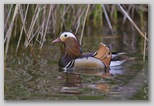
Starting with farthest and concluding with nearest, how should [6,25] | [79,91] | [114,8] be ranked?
[114,8], [6,25], [79,91]

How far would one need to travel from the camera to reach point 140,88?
405 centimetres

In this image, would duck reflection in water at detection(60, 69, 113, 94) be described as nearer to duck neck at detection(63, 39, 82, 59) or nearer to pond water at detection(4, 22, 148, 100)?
pond water at detection(4, 22, 148, 100)

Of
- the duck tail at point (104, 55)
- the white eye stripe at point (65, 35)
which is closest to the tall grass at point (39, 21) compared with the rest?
the white eye stripe at point (65, 35)

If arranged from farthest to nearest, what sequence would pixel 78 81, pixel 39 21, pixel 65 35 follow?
pixel 39 21 → pixel 65 35 → pixel 78 81

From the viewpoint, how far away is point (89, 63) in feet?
14.0

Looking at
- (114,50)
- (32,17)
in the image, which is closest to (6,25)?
(32,17)

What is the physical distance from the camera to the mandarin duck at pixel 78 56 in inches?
166

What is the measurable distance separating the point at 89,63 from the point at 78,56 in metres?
0.10

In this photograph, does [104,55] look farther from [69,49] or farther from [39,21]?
[39,21]

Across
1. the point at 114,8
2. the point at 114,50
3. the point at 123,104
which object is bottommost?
the point at 123,104

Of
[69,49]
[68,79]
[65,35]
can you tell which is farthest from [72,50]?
[68,79]

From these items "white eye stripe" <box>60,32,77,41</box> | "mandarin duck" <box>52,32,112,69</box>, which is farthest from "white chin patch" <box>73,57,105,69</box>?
"white eye stripe" <box>60,32,77,41</box>

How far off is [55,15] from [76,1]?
278mm

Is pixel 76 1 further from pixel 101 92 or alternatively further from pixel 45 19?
pixel 101 92
